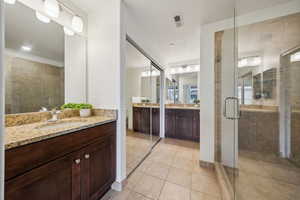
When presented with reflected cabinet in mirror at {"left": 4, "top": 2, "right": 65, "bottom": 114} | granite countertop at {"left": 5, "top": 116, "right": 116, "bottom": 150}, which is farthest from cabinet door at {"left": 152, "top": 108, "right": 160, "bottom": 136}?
reflected cabinet in mirror at {"left": 4, "top": 2, "right": 65, "bottom": 114}

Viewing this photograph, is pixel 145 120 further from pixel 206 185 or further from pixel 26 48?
pixel 26 48

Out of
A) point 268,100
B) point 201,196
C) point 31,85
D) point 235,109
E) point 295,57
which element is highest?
point 295,57

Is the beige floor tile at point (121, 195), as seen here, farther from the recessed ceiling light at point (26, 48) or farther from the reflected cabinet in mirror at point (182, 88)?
the reflected cabinet in mirror at point (182, 88)

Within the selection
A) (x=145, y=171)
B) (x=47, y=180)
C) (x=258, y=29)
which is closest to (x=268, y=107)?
(x=258, y=29)

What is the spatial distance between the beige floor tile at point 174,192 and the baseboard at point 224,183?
1.36ft

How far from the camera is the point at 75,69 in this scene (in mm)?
1646

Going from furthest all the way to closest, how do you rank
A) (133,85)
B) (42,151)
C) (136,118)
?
(136,118) → (133,85) → (42,151)

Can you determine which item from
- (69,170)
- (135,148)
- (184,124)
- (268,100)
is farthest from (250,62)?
(69,170)

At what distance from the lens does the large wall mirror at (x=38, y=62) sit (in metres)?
1.11

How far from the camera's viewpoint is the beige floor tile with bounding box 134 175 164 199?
4.55 feet

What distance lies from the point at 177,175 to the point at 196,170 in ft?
1.19

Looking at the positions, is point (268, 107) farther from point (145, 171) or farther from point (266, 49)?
point (145, 171)

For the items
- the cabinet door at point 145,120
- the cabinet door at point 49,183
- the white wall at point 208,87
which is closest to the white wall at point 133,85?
the cabinet door at point 145,120

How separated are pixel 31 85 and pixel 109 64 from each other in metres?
0.85
